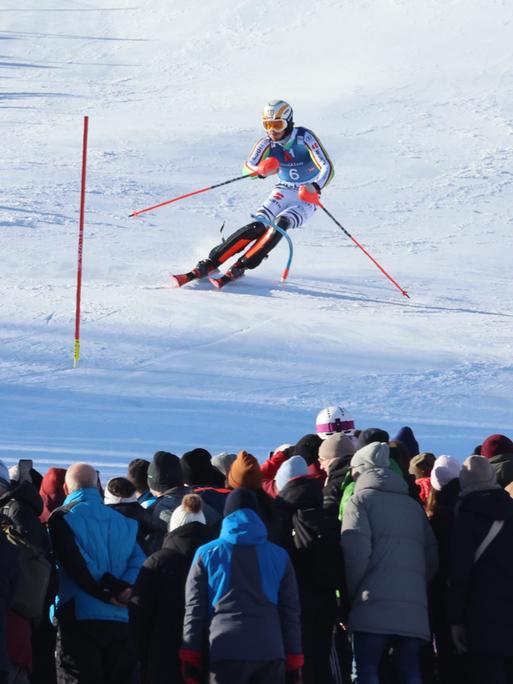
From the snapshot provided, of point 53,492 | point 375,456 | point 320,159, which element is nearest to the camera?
point 375,456

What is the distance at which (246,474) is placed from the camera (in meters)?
5.73

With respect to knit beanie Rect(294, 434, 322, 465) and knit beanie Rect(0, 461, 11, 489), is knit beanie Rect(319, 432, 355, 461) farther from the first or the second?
knit beanie Rect(0, 461, 11, 489)

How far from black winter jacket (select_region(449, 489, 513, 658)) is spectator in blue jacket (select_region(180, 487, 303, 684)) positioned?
827 mm

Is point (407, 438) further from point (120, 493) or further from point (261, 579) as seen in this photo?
point (261, 579)

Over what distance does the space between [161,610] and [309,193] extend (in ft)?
29.6

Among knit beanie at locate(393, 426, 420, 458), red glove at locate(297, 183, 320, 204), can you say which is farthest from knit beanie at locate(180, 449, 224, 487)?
red glove at locate(297, 183, 320, 204)

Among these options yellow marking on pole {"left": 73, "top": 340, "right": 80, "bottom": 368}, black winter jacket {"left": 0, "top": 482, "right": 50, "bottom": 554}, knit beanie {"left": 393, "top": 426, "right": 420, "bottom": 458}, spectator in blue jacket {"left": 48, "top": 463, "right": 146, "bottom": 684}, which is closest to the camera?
black winter jacket {"left": 0, "top": 482, "right": 50, "bottom": 554}

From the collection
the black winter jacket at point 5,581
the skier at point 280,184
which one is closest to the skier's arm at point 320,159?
the skier at point 280,184

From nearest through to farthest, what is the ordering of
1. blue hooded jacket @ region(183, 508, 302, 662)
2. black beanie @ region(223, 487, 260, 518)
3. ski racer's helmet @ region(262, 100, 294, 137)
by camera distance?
blue hooded jacket @ region(183, 508, 302, 662), black beanie @ region(223, 487, 260, 518), ski racer's helmet @ region(262, 100, 294, 137)

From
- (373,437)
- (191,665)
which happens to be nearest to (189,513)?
(191,665)

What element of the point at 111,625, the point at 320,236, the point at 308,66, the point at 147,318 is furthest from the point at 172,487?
the point at 308,66

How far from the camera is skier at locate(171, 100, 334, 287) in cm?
1387

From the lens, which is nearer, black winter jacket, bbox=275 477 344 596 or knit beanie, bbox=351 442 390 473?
black winter jacket, bbox=275 477 344 596

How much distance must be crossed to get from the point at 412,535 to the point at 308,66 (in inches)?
881
